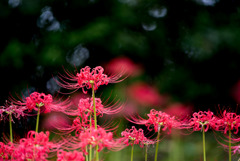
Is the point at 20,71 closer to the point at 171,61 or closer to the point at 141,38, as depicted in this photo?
the point at 141,38

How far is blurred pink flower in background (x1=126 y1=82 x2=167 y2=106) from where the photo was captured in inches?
105

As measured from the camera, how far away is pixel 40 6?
407 centimetres

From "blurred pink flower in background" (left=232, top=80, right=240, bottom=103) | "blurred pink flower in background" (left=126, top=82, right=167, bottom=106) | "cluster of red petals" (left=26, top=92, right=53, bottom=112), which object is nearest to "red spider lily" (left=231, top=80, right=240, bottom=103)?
"blurred pink flower in background" (left=232, top=80, right=240, bottom=103)

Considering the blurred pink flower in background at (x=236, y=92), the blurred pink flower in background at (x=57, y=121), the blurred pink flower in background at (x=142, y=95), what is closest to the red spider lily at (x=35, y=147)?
the blurred pink flower in background at (x=57, y=121)

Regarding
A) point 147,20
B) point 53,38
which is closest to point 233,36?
point 147,20

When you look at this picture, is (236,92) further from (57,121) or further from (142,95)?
(57,121)

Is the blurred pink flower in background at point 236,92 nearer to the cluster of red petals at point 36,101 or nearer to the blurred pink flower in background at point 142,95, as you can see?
the blurred pink flower in background at point 142,95

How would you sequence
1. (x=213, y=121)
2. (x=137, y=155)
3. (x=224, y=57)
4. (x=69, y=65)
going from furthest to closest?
1. (x=224, y=57)
2. (x=69, y=65)
3. (x=137, y=155)
4. (x=213, y=121)

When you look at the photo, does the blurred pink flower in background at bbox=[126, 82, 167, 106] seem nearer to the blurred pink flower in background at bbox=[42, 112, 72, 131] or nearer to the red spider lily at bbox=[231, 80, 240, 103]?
the blurred pink flower in background at bbox=[42, 112, 72, 131]

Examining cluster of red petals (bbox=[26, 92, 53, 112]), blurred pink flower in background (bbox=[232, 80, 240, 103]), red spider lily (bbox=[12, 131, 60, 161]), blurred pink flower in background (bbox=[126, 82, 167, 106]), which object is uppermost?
blurred pink flower in background (bbox=[232, 80, 240, 103])

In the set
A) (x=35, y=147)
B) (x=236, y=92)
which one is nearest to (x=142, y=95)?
(x=236, y=92)

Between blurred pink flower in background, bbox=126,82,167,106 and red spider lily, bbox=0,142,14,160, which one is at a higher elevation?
blurred pink flower in background, bbox=126,82,167,106

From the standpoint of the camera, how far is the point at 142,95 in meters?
2.85

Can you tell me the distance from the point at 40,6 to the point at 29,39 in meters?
0.50
